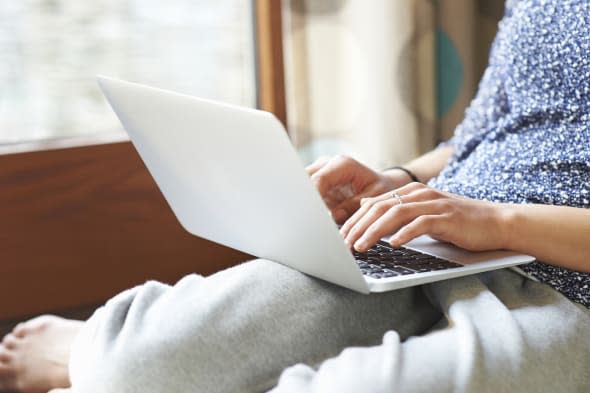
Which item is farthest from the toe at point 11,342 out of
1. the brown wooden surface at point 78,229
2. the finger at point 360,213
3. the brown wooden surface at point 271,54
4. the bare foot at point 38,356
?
the brown wooden surface at point 271,54

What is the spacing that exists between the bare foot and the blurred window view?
0.53 m

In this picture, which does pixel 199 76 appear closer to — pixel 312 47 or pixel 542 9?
pixel 312 47

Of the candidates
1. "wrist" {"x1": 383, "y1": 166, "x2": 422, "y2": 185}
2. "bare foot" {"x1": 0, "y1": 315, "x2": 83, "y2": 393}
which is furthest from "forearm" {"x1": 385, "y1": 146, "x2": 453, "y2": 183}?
"bare foot" {"x1": 0, "y1": 315, "x2": 83, "y2": 393}

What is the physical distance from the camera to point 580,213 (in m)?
0.87

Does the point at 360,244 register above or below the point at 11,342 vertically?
above

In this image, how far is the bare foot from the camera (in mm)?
1015

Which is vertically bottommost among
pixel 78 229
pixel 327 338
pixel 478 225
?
pixel 78 229

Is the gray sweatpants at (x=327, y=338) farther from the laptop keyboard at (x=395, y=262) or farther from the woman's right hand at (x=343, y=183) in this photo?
the woman's right hand at (x=343, y=183)

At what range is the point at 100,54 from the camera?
155 cm

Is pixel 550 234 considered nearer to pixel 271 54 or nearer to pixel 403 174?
pixel 403 174

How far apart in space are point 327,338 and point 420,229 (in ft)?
0.48

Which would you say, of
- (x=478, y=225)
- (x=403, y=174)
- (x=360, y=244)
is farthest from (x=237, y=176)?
(x=403, y=174)

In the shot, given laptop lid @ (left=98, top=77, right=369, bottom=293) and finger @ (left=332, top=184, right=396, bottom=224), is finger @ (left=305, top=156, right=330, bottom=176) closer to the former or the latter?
finger @ (left=332, top=184, right=396, bottom=224)

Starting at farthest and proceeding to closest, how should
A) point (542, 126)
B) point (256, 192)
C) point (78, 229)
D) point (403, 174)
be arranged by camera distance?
point (78, 229) < point (403, 174) < point (542, 126) < point (256, 192)
